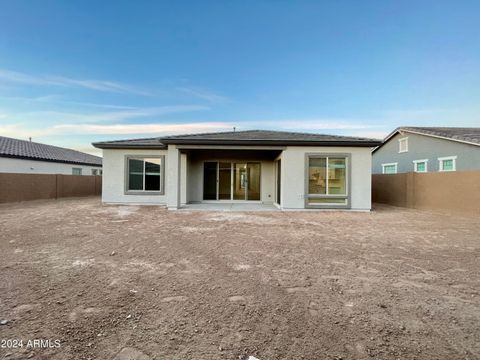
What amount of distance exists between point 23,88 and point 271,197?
14499 mm

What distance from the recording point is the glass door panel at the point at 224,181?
1400cm

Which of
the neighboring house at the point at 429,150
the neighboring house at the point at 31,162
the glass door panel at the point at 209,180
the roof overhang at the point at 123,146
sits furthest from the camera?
the neighboring house at the point at 31,162

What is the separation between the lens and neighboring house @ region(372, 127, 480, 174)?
13.6 metres

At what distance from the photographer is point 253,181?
1419cm

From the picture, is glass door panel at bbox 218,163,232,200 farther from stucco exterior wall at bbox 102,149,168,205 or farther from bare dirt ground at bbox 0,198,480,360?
bare dirt ground at bbox 0,198,480,360

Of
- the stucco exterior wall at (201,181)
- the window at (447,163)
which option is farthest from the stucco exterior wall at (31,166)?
the window at (447,163)

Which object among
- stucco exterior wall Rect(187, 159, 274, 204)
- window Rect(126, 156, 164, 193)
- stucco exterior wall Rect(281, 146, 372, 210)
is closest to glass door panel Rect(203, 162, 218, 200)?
stucco exterior wall Rect(187, 159, 274, 204)

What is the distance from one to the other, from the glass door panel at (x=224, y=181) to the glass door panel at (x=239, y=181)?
0.91 ft

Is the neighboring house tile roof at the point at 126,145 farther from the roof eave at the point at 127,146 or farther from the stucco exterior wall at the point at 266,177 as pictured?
the stucco exterior wall at the point at 266,177

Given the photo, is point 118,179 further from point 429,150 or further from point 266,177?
point 429,150

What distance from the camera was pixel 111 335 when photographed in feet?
7.91

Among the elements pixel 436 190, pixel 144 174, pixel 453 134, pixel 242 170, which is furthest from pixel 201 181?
pixel 453 134

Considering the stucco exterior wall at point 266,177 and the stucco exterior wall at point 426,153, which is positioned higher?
the stucco exterior wall at point 426,153

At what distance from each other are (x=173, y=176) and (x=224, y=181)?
3507 millimetres
